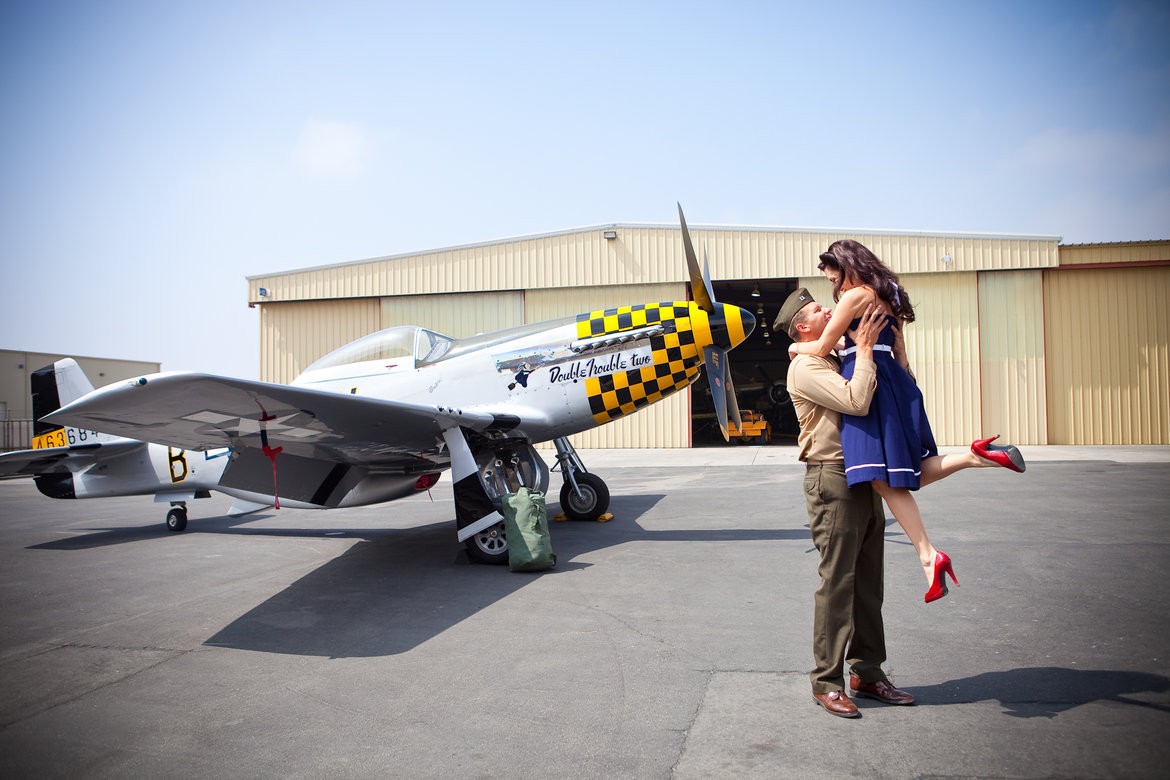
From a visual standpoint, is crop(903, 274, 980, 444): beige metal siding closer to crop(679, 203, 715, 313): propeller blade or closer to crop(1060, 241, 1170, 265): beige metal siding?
crop(1060, 241, 1170, 265): beige metal siding

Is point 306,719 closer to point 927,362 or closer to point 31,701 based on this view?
point 31,701

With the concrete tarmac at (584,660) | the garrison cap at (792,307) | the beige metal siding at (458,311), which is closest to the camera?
the concrete tarmac at (584,660)

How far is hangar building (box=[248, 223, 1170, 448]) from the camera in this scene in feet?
65.9

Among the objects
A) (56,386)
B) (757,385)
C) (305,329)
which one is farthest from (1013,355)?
(56,386)

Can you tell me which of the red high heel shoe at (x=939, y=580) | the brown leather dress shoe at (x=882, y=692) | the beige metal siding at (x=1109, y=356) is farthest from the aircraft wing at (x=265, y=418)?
the beige metal siding at (x=1109, y=356)

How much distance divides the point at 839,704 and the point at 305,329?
24.0 meters

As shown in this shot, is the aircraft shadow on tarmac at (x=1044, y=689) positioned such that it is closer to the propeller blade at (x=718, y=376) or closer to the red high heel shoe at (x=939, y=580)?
the red high heel shoe at (x=939, y=580)

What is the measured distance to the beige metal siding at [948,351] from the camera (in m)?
20.6

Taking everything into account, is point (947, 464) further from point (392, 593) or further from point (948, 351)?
point (948, 351)

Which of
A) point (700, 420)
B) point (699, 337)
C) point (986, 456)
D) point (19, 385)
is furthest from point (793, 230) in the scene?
point (19, 385)

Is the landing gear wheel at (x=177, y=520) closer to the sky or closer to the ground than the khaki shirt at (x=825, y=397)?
closer to the ground

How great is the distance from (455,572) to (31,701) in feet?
10.3

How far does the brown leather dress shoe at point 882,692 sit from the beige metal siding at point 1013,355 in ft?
65.7

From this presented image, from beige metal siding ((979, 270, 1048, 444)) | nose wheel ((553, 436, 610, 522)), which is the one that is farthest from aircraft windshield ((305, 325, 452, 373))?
beige metal siding ((979, 270, 1048, 444))
